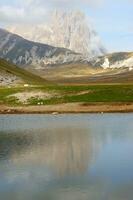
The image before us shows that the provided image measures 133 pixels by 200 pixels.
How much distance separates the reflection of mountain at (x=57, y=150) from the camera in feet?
140

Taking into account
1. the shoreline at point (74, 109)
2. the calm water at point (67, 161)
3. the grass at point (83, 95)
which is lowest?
the calm water at point (67, 161)

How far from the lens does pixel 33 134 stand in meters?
67.7

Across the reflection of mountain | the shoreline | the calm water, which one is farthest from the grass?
the reflection of mountain

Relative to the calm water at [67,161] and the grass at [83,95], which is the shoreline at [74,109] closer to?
the grass at [83,95]

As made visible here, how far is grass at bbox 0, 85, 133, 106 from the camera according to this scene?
112 metres

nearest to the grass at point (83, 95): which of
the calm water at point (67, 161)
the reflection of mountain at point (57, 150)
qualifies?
the calm water at point (67, 161)

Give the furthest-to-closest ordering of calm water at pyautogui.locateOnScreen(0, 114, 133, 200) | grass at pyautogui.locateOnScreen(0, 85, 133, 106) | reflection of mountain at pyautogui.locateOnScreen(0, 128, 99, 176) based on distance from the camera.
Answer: grass at pyautogui.locateOnScreen(0, 85, 133, 106) → reflection of mountain at pyautogui.locateOnScreen(0, 128, 99, 176) → calm water at pyautogui.locateOnScreen(0, 114, 133, 200)

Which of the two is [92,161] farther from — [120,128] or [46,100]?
[46,100]

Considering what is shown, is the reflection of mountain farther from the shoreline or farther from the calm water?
the shoreline

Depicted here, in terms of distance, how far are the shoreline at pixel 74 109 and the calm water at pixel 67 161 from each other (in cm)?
2417

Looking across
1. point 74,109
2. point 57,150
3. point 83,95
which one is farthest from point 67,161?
point 83,95

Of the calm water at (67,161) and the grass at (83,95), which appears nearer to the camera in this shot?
the calm water at (67,161)

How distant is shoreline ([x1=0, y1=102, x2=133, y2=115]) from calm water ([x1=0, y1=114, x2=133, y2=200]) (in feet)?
79.3

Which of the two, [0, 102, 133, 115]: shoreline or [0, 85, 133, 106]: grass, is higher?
[0, 85, 133, 106]: grass
